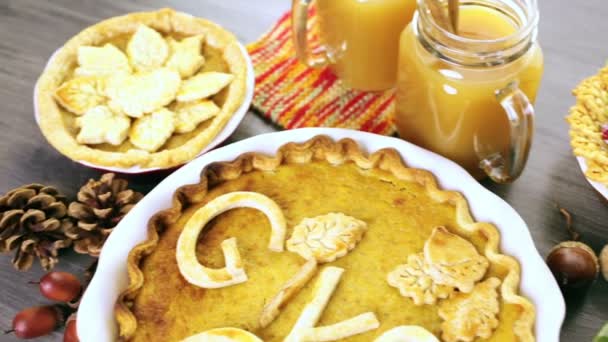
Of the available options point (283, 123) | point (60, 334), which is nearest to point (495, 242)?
point (283, 123)

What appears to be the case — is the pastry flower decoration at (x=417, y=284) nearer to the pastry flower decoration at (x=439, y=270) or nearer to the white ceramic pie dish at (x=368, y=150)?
the pastry flower decoration at (x=439, y=270)

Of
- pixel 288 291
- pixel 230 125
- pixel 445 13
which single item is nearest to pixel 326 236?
pixel 288 291

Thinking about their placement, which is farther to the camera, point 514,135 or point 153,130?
point 153,130

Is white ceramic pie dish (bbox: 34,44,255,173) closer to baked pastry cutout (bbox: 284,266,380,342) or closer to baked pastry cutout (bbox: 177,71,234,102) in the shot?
baked pastry cutout (bbox: 177,71,234,102)

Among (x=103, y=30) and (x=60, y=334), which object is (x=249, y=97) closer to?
(x=103, y=30)

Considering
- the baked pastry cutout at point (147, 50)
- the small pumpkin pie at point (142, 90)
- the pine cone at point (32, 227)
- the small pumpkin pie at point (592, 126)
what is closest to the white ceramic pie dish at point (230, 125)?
the small pumpkin pie at point (142, 90)

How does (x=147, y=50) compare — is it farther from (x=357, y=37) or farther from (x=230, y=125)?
(x=357, y=37)

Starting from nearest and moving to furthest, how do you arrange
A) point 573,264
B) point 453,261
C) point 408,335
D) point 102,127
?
1. point 408,335
2. point 453,261
3. point 573,264
4. point 102,127

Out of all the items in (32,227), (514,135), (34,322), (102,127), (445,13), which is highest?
(445,13)
